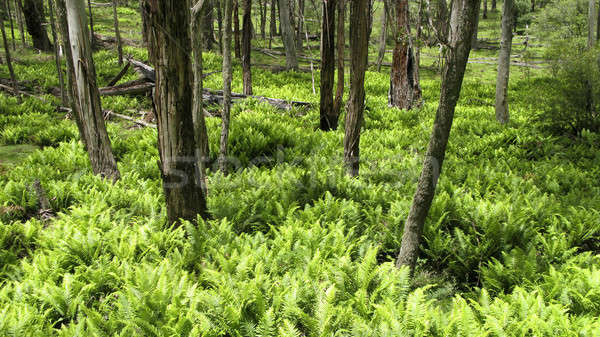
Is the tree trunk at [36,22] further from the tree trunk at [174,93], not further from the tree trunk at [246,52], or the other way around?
the tree trunk at [174,93]

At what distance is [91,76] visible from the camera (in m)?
5.81

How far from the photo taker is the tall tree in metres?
5.55

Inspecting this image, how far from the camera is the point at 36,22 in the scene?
1864 cm

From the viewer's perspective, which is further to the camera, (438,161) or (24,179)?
(24,179)

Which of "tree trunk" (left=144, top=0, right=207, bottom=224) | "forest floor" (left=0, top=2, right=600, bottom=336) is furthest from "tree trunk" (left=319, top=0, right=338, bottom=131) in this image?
"tree trunk" (left=144, top=0, right=207, bottom=224)

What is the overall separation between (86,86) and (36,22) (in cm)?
1721

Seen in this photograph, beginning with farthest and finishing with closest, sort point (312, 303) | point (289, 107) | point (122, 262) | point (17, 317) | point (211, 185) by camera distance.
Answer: point (289, 107), point (211, 185), point (122, 262), point (312, 303), point (17, 317)

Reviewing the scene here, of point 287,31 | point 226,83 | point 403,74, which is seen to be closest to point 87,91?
point 226,83

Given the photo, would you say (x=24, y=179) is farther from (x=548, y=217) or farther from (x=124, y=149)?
(x=548, y=217)

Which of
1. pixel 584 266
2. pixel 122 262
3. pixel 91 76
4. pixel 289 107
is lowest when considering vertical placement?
pixel 584 266

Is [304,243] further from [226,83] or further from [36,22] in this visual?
[36,22]

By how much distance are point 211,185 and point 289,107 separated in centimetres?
600

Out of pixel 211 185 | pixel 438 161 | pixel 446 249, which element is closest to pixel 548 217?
pixel 446 249

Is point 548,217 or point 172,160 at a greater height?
point 172,160
